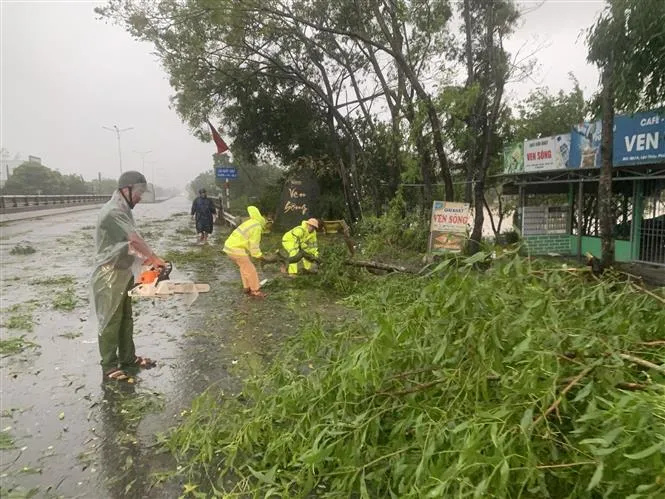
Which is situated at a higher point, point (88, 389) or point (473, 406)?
point (473, 406)

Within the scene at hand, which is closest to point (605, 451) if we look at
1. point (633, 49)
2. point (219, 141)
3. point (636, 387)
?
point (636, 387)

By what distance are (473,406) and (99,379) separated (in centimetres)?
346

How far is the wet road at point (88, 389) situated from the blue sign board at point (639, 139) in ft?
26.2

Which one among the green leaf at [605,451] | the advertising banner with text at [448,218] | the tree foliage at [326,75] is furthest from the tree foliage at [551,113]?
the green leaf at [605,451]

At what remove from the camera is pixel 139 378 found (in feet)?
13.8

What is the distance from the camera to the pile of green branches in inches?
64.3

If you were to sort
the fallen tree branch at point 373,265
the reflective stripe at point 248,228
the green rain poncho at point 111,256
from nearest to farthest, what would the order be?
the green rain poncho at point 111,256 → the reflective stripe at point 248,228 → the fallen tree branch at point 373,265

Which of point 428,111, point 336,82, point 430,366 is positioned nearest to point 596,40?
point 428,111

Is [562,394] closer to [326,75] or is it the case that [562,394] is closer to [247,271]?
[247,271]

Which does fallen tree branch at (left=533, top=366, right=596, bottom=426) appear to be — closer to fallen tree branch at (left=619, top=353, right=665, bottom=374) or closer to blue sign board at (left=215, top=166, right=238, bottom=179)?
fallen tree branch at (left=619, top=353, right=665, bottom=374)

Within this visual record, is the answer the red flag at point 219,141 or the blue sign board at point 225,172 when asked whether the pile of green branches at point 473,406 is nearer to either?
the red flag at point 219,141

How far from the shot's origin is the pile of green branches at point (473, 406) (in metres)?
1.63

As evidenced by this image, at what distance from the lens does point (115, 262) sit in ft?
13.5

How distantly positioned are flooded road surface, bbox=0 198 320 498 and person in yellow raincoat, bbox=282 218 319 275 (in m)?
0.74
